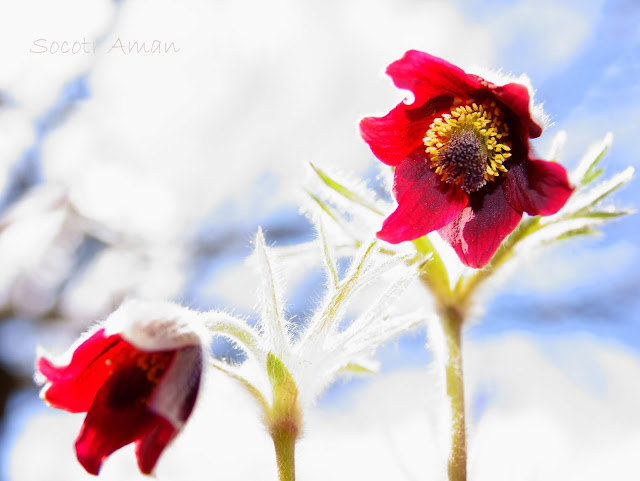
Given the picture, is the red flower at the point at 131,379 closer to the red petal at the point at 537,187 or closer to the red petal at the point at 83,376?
the red petal at the point at 83,376

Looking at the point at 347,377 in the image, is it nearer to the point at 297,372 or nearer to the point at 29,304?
the point at 297,372

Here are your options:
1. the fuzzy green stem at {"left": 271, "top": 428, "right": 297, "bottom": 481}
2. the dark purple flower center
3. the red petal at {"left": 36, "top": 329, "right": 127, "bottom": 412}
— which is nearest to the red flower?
the red petal at {"left": 36, "top": 329, "right": 127, "bottom": 412}

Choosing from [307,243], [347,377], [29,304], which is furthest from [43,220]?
[347,377]

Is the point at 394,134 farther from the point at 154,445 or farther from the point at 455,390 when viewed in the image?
the point at 154,445

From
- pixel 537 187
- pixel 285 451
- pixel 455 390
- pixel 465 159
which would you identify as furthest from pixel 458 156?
pixel 285 451

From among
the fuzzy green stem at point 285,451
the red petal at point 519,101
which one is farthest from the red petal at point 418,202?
the fuzzy green stem at point 285,451

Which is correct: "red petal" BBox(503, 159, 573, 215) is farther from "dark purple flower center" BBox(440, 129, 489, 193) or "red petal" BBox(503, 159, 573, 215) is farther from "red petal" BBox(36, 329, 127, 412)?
"red petal" BBox(36, 329, 127, 412)
